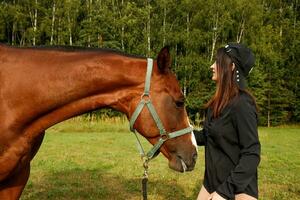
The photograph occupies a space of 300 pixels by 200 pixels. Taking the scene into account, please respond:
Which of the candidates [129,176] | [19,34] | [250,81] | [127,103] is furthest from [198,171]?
[19,34]

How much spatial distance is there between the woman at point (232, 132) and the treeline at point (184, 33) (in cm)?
3163

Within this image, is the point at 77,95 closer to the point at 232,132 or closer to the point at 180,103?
A: the point at 180,103

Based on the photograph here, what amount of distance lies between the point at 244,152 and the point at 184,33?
35.0m

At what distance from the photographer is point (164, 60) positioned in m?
3.45

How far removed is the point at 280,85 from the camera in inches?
1495

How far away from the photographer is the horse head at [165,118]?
3.48m

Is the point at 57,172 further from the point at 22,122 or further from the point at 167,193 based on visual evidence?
the point at 22,122

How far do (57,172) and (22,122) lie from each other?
6.14 metres

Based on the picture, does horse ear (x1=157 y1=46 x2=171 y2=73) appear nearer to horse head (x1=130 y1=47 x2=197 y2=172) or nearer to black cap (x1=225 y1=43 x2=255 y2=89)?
horse head (x1=130 y1=47 x2=197 y2=172)

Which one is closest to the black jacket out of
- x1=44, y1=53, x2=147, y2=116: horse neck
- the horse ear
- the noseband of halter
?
the noseband of halter

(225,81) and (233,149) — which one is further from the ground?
(225,81)

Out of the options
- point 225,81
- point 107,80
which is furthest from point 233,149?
point 107,80

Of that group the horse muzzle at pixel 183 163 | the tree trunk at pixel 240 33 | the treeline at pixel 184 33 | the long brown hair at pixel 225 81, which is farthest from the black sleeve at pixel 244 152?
the tree trunk at pixel 240 33

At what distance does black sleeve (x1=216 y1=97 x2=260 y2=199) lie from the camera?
3.09 m
